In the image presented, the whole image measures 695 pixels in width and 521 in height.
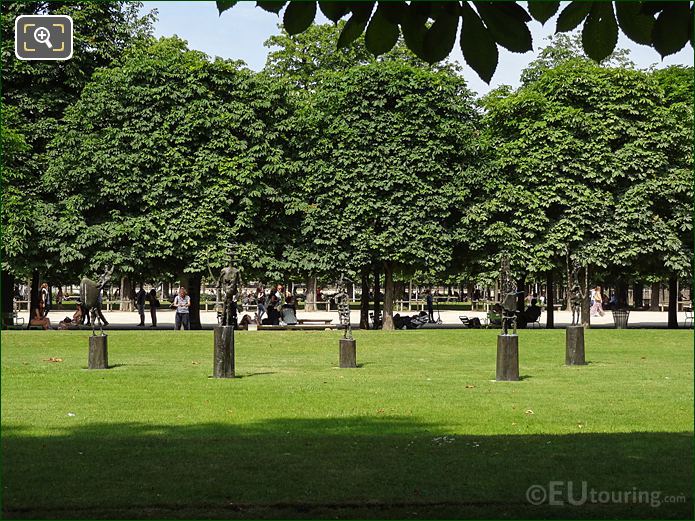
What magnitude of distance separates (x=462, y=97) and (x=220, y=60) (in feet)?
33.0

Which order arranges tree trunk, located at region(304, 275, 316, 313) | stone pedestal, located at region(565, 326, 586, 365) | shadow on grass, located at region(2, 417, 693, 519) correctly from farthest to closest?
tree trunk, located at region(304, 275, 316, 313) < stone pedestal, located at region(565, 326, 586, 365) < shadow on grass, located at region(2, 417, 693, 519)

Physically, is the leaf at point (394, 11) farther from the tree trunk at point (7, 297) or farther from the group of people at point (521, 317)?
the tree trunk at point (7, 297)

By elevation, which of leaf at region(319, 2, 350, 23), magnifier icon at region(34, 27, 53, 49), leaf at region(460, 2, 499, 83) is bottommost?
leaf at region(460, 2, 499, 83)

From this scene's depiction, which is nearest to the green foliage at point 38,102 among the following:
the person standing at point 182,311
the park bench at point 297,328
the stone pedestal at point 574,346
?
the person standing at point 182,311

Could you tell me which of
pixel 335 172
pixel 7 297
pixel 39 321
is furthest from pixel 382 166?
pixel 7 297

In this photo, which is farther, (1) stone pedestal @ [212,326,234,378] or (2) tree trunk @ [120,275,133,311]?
(2) tree trunk @ [120,275,133,311]

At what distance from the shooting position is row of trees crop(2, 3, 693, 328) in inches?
1592

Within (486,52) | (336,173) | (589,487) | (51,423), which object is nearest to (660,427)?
(589,487)

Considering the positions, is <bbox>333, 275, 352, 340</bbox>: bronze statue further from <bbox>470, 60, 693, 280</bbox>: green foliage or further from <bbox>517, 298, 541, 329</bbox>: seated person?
<bbox>517, 298, 541, 329</bbox>: seated person

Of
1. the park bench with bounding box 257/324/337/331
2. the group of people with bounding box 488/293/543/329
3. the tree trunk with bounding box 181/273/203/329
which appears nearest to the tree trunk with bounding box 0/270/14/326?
the tree trunk with bounding box 181/273/203/329

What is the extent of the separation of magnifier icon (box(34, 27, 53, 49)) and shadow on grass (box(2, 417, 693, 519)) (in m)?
3.98

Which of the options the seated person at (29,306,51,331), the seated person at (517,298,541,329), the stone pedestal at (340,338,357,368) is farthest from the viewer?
the seated person at (517,298,541,329)

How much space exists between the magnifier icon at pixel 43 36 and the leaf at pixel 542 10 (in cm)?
521

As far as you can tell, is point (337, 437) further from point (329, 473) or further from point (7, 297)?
point (7, 297)
